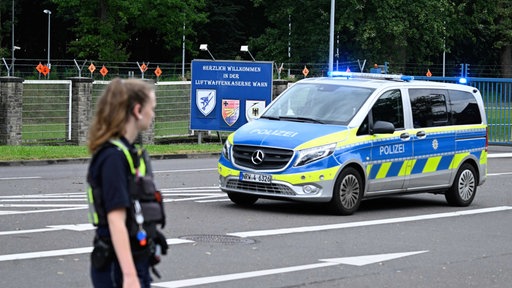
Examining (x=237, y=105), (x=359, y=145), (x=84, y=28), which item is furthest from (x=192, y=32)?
(x=359, y=145)

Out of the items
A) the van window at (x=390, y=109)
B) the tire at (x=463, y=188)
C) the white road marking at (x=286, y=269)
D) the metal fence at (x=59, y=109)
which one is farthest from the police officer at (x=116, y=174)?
the metal fence at (x=59, y=109)

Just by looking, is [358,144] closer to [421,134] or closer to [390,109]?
[390,109]

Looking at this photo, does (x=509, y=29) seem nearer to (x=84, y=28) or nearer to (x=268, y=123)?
(x=84, y=28)

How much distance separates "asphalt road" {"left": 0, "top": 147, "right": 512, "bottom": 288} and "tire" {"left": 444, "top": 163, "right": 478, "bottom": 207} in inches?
6.4

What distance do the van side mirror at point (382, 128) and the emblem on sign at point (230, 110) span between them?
55.1ft

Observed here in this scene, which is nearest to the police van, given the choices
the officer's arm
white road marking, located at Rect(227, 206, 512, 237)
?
white road marking, located at Rect(227, 206, 512, 237)

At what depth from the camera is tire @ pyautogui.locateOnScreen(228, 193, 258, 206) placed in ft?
52.5

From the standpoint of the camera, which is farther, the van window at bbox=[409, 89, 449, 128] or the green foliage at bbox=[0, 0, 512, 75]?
the green foliage at bbox=[0, 0, 512, 75]

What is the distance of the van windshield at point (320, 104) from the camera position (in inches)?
627

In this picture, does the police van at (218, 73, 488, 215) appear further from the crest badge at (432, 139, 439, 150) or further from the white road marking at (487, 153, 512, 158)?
the white road marking at (487, 153, 512, 158)

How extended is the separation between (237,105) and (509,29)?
158 ft

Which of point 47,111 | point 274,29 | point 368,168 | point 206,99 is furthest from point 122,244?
point 274,29

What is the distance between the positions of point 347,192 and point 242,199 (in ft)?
5.27

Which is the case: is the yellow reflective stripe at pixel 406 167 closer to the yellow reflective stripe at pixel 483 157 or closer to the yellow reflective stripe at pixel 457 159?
the yellow reflective stripe at pixel 457 159
